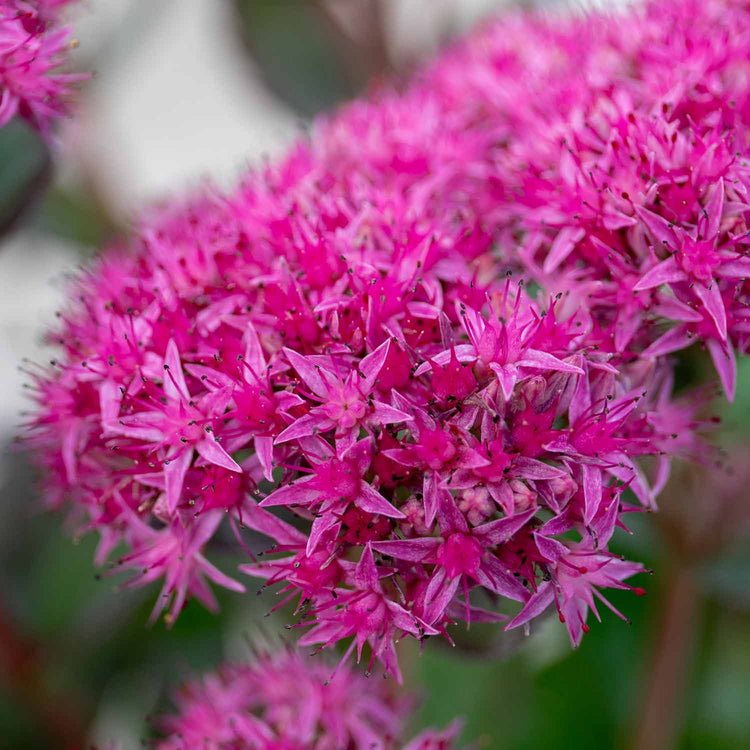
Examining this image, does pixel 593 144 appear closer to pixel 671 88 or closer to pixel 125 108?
pixel 671 88

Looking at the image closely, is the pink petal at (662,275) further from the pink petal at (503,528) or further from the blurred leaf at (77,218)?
the blurred leaf at (77,218)

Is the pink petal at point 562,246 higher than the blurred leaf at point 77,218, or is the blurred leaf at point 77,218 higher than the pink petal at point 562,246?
the blurred leaf at point 77,218

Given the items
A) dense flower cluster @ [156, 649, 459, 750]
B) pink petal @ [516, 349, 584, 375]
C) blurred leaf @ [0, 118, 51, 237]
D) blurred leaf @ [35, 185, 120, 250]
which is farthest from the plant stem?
blurred leaf @ [35, 185, 120, 250]

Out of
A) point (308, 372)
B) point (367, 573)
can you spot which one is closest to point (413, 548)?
point (367, 573)

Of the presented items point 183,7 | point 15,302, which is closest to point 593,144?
point 15,302

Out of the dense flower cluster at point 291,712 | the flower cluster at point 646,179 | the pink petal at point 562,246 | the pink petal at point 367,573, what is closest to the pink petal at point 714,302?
the flower cluster at point 646,179

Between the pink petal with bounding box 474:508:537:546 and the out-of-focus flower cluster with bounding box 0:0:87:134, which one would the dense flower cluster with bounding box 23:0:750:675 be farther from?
the out-of-focus flower cluster with bounding box 0:0:87:134

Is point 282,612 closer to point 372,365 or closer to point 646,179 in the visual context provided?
point 372,365
